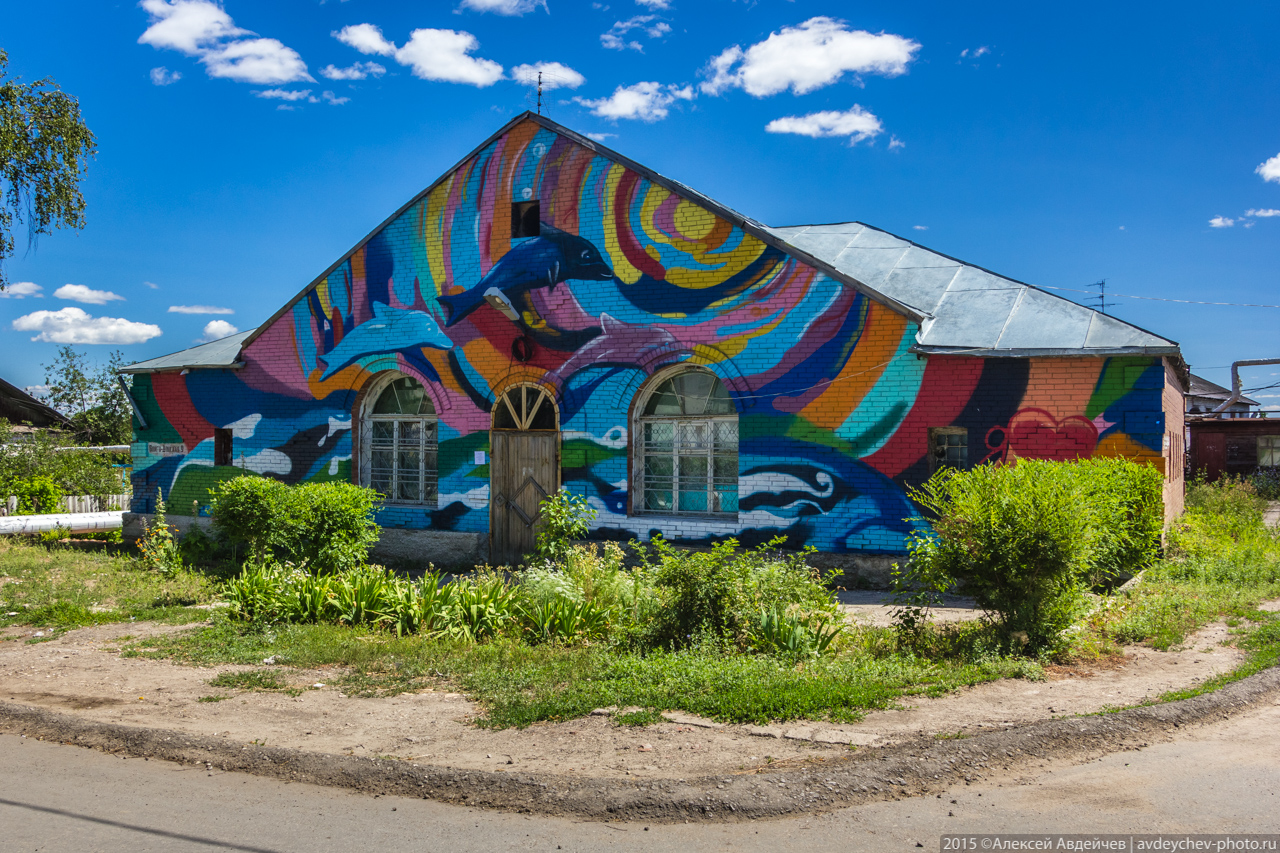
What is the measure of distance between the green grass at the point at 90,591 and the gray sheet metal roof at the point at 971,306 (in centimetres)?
936

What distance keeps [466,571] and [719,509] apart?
409 centimetres

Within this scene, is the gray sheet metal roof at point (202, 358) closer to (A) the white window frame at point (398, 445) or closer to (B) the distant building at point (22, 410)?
(A) the white window frame at point (398, 445)

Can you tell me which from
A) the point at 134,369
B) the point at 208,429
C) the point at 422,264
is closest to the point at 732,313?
the point at 422,264

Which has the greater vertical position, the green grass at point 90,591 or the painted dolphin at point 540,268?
the painted dolphin at point 540,268

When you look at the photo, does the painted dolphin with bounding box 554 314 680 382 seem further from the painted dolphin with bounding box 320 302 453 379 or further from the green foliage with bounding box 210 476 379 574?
the green foliage with bounding box 210 476 379 574

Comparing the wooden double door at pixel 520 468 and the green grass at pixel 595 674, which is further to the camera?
the wooden double door at pixel 520 468

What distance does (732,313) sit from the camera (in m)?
11.6

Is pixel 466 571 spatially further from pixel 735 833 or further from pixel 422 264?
pixel 735 833

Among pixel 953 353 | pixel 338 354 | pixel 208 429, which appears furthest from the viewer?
pixel 208 429

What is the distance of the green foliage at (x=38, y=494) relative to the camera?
62.2ft

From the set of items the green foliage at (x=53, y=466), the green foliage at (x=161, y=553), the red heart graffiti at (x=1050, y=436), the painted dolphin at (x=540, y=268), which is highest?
the painted dolphin at (x=540, y=268)

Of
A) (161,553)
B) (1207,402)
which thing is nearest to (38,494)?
(161,553)

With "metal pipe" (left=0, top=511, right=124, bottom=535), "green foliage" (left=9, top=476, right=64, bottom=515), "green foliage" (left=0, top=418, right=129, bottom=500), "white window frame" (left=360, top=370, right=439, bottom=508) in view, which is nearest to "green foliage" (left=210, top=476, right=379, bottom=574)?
"white window frame" (left=360, top=370, right=439, bottom=508)

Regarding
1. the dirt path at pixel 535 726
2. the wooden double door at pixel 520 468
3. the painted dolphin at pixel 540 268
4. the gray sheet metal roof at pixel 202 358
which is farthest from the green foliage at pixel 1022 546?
the gray sheet metal roof at pixel 202 358
